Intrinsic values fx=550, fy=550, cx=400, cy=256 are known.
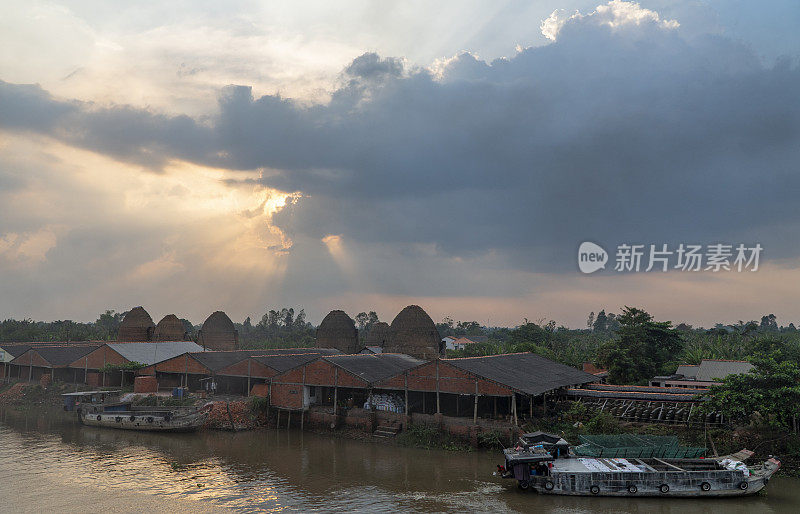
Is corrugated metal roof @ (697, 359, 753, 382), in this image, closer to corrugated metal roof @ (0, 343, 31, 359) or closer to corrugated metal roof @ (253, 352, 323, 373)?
corrugated metal roof @ (253, 352, 323, 373)

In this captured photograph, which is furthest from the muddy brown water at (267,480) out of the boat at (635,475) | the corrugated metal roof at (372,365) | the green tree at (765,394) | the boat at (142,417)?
the corrugated metal roof at (372,365)

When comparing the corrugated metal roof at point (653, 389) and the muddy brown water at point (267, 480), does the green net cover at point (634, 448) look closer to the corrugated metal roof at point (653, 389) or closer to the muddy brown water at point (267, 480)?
the muddy brown water at point (267, 480)

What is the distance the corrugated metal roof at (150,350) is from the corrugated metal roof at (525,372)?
31.9 m

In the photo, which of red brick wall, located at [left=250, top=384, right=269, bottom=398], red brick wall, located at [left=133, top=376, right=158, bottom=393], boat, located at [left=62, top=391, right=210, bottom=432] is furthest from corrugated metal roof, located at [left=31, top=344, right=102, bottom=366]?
red brick wall, located at [left=250, top=384, right=269, bottom=398]

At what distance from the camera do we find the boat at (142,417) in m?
37.8

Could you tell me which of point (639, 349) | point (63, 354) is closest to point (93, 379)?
point (63, 354)

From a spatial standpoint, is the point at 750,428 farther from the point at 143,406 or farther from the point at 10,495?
the point at 143,406

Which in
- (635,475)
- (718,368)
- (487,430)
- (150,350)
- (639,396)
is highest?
(150,350)

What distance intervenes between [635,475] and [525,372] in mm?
15792

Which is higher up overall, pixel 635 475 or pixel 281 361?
pixel 281 361

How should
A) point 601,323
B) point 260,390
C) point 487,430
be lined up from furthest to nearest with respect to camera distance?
point 601,323, point 260,390, point 487,430

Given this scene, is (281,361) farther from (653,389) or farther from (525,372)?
(653,389)

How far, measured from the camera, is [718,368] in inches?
1774

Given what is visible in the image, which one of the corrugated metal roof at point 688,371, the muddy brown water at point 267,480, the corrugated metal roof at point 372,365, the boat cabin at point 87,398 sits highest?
the corrugated metal roof at point 372,365
